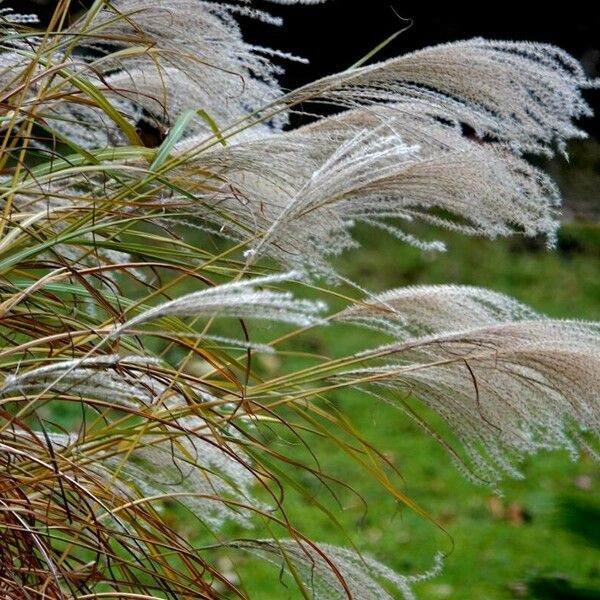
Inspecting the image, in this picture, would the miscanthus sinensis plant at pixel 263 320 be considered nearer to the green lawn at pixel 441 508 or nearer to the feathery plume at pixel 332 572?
the feathery plume at pixel 332 572

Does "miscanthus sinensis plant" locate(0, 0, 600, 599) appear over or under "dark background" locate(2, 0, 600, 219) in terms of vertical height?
over

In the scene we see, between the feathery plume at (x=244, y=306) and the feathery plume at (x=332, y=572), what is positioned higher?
the feathery plume at (x=244, y=306)

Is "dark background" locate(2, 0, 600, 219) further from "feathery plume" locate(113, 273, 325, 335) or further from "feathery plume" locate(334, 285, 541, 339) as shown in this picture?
"feathery plume" locate(113, 273, 325, 335)

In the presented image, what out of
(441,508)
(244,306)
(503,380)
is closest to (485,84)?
(503,380)

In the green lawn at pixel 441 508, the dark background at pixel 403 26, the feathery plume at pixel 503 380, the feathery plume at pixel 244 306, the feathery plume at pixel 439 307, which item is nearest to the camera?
the feathery plume at pixel 244 306

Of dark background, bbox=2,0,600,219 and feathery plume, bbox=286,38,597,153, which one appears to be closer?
feathery plume, bbox=286,38,597,153

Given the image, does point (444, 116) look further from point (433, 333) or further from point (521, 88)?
point (433, 333)

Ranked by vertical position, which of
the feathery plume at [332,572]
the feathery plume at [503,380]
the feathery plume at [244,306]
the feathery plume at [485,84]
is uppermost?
the feathery plume at [485,84]

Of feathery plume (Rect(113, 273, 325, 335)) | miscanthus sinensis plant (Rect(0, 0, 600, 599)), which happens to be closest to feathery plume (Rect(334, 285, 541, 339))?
miscanthus sinensis plant (Rect(0, 0, 600, 599))

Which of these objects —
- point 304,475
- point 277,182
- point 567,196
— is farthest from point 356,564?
point 567,196

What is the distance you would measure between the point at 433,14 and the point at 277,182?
7.27m

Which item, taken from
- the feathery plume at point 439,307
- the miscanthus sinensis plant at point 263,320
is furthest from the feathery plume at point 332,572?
the feathery plume at point 439,307

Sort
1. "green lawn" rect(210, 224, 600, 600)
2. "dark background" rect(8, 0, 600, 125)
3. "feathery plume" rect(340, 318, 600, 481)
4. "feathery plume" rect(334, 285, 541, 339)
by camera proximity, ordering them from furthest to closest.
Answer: "dark background" rect(8, 0, 600, 125), "green lawn" rect(210, 224, 600, 600), "feathery plume" rect(334, 285, 541, 339), "feathery plume" rect(340, 318, 600, 481)

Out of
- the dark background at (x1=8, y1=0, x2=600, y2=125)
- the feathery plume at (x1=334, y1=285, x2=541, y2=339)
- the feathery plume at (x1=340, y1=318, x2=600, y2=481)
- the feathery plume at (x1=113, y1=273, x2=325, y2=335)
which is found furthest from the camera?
the dark background at (x1=8, y1=0, x2=600, y2=125)
